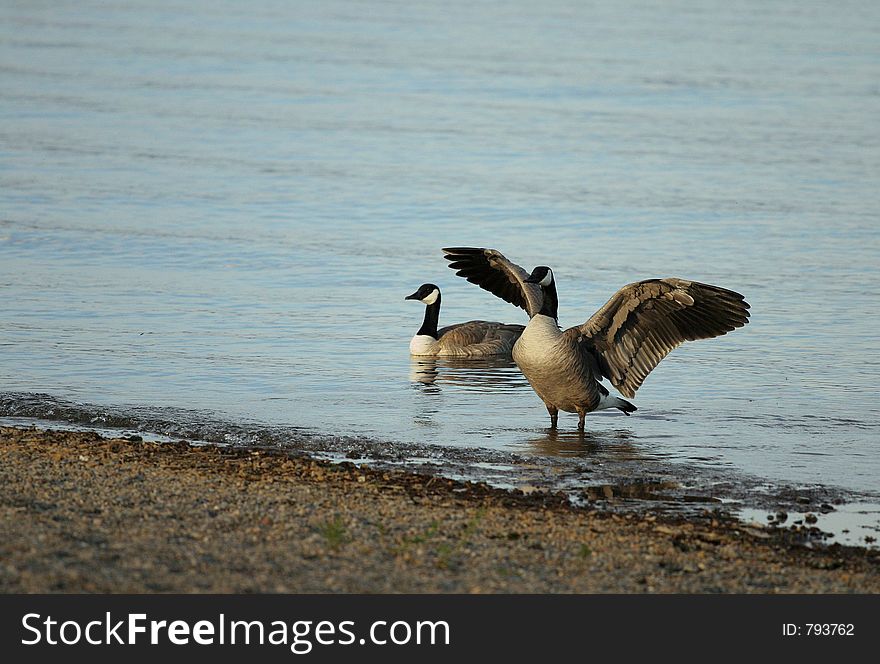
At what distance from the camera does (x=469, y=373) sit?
1430cm

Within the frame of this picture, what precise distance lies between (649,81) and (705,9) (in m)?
22.8

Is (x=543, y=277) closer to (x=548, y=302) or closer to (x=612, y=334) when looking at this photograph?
(x=548, y=302)

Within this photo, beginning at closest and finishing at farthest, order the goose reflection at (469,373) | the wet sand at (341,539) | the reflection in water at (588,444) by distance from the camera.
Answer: the wet sand at (341,539) < the reflection in water at (588,444) < the goose reflection at (469,373)

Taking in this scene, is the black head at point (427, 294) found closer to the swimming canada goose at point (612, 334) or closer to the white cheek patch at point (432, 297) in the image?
the white cheek patch at point (432, 297)

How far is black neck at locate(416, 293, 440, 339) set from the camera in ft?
49.5

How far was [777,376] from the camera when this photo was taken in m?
13.2

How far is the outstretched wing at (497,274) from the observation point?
1163 cm

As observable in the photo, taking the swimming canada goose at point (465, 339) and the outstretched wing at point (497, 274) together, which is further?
the swimming canada goose at point (465, 339)

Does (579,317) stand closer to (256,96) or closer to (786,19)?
(256,96)

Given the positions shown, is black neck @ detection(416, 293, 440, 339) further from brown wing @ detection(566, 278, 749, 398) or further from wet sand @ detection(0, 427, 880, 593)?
wet sand @ detection(0, 427, 880, 593)

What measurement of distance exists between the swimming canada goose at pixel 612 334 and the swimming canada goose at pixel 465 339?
297 cm

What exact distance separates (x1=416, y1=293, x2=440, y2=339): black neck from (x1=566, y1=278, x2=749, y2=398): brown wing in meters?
3.77

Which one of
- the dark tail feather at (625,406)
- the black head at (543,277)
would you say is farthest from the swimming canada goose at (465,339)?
the black head at (543,277)

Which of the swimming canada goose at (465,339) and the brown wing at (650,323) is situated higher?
the brown wing at (650,323)
